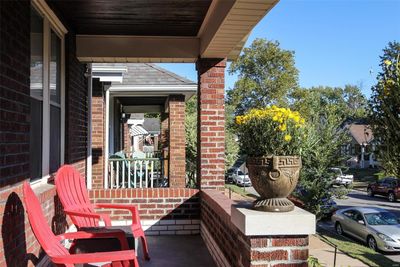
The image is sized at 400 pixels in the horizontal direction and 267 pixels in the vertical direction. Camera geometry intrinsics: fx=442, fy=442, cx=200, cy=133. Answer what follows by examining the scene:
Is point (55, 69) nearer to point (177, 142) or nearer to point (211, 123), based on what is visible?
point (211, 123)

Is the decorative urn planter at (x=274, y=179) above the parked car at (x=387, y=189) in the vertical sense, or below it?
above

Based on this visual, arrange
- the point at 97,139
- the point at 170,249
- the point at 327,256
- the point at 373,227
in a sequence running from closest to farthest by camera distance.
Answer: the point at 170,249 < the point at 97,139 < the point at 327,256 < the point at 373,227

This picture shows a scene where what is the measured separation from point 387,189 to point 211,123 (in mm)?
24520

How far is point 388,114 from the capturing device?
3857mm

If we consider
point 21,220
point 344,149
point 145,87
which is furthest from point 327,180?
point 21,220

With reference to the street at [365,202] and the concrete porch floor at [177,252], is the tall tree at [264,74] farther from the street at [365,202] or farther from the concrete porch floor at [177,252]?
the concrete porch floor at [177,252]

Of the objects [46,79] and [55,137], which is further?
[55,137]

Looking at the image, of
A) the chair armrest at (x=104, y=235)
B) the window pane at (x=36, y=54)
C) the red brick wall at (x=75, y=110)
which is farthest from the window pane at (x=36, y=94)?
the red brick wall at (x=75, y=110)

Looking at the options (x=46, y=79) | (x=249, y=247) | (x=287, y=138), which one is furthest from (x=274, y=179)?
(x=46, y=79)

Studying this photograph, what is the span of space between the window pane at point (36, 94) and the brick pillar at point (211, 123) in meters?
2.26

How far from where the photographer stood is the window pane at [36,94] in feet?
13.0

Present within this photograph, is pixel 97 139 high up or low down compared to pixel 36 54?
down

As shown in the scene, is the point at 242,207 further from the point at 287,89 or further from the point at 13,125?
the point at 287,89

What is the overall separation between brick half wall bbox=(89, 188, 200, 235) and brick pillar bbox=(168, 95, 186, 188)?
12.5ft
